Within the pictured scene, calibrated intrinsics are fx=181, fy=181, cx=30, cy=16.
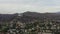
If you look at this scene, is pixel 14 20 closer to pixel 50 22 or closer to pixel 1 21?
pixel 1 21

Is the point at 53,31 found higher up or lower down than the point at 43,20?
lower down

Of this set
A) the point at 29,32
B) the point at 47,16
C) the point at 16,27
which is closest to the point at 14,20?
the point at 16,27

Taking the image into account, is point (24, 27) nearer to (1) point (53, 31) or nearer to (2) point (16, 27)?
(2) point (16, 27)

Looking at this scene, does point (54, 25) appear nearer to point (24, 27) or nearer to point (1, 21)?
point (24, 27)

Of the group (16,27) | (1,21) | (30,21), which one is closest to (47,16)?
(30,21)

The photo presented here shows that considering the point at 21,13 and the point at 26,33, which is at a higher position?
the point at 21,13

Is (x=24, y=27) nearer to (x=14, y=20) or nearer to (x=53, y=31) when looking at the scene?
(x=14, y=20)

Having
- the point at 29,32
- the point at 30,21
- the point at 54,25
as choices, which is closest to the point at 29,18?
the point at 30,21
